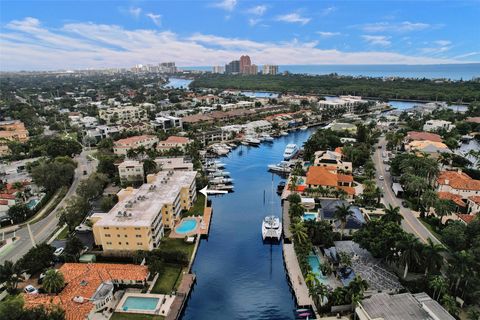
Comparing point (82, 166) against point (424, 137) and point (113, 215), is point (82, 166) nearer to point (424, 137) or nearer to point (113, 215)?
point (113, 215)

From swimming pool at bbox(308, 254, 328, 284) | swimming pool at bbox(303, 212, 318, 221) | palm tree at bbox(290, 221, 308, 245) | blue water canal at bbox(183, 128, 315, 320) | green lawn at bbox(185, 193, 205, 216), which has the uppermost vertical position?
palm tree at bbox(290, 221, 308, 245)

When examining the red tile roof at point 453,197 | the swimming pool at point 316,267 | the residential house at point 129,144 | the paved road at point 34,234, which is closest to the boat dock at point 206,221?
the swimming pool at point 316,267

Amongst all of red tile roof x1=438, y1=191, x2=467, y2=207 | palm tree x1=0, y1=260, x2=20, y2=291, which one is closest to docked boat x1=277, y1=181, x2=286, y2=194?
red tile roof x1=438, y1=191, x2=467, y2=207

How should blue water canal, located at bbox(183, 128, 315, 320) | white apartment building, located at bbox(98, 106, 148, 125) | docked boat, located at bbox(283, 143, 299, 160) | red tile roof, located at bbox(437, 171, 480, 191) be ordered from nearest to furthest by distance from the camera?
blue water canal, located at bbox(183, 128, 315, 320) < red tile roof, located at bbox(437, 171, 480, 191) < docked boat, located at bbox(283, 143, 299, 160) < white apartment building, located at bbox(98, 106, 148, 125)

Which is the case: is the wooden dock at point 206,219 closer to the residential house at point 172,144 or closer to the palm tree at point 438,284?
the palm tree at point 438,284

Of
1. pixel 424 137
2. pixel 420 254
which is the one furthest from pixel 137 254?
pixel 424 137

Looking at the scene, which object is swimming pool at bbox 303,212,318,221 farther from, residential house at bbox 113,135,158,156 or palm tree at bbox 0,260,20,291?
residential house at bbox 113,135,158,156
